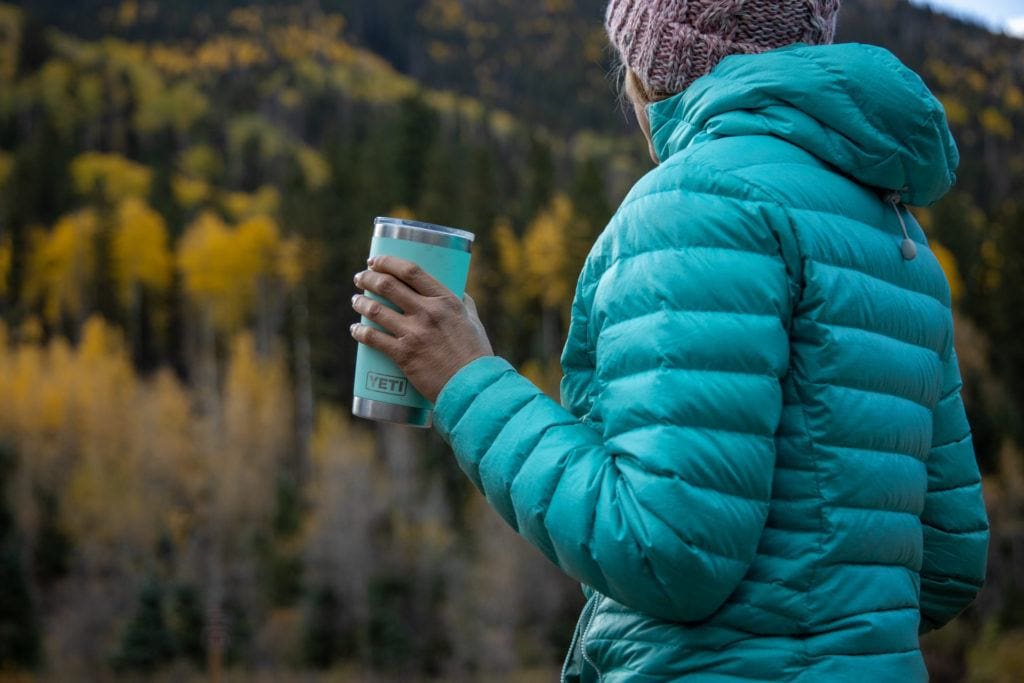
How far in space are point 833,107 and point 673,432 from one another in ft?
1.10

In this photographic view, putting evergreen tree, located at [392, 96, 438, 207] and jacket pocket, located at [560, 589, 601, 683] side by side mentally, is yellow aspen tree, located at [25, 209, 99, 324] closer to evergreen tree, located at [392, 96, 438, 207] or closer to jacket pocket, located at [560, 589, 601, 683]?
evergreen tree, located at [392, 96, 438, 207]

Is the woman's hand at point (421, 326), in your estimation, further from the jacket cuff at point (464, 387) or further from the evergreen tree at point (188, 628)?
the evergreen tree at point (188, 628)

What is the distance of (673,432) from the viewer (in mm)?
854

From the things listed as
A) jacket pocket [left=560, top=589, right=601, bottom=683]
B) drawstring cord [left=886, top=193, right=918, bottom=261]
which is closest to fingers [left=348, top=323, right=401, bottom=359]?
jacket pocket [left=560, top=589, right=601, bottom=683]

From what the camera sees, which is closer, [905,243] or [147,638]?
[905,243]

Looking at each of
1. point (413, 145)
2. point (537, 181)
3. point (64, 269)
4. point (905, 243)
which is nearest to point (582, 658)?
point (905, 243)

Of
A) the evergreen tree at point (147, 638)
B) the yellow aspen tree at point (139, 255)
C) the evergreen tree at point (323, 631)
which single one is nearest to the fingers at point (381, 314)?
the evergreen tree at point (147, 638)

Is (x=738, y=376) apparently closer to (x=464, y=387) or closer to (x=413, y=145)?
(x=464, y=387)

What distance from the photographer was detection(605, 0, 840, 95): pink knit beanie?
102cm

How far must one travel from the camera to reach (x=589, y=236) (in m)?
28.8

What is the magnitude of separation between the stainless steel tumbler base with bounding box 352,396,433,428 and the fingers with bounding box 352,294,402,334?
0.08 meters

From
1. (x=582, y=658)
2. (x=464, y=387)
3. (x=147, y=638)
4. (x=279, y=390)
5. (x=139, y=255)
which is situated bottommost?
(x=147, y=638)

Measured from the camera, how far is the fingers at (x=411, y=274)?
3.40 ft

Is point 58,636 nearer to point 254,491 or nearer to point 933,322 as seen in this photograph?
point 254,491
